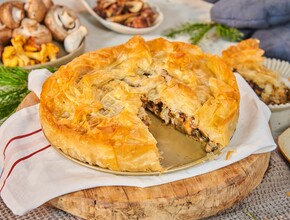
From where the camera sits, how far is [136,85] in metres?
1.99

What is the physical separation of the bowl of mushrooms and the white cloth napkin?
62 centimetres

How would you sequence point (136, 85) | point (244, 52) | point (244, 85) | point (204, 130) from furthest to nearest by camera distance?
point (244, 52), point (244, 85), point (136, 85), point (204, 130)

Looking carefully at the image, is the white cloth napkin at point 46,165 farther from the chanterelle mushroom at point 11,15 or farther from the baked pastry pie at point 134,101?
the chanterelle mushroom at point 11,15

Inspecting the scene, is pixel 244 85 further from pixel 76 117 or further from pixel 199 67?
pixel 76 117

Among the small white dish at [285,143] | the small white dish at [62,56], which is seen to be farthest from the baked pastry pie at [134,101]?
the small white dish at [62,56]

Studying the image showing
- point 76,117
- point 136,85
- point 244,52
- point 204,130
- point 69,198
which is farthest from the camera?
point 244,52

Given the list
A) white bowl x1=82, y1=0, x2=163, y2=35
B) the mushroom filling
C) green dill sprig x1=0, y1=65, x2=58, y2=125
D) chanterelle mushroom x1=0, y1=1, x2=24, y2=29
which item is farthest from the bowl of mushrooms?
the mushroom filling

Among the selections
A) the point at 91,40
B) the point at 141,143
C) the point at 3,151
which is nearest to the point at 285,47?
the point at 91,40

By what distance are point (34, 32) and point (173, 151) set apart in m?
1.21

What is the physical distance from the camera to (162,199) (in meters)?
1.57

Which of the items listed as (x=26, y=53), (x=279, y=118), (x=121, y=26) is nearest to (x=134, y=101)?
(x=279, y=118)

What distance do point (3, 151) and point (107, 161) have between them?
0.42 m

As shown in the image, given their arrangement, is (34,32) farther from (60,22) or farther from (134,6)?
(134,6)

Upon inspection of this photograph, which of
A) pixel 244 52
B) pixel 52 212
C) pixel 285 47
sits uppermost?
pixel 52 212
